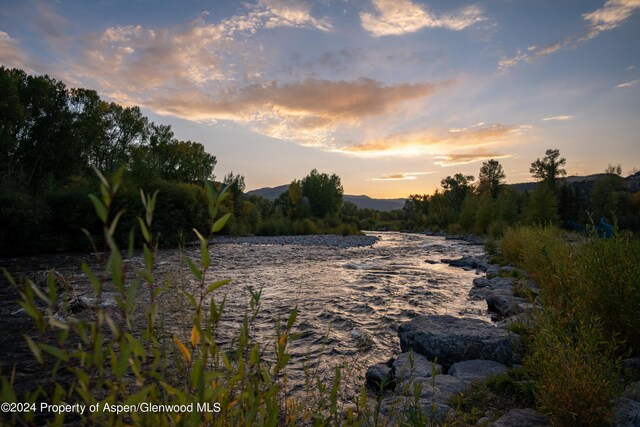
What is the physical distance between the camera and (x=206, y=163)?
53344mm

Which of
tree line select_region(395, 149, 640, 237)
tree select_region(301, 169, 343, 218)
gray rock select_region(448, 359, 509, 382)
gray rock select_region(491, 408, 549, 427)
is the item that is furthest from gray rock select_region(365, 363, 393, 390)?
tree select_region(301, 169, 343, 218)

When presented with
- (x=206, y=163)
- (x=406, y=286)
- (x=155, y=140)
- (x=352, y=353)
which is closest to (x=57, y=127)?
(x=155, y=140)

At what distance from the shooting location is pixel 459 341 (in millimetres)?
5371

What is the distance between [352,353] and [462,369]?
1759 mm

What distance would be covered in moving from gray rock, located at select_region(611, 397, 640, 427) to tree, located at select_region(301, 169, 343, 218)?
2395 inches

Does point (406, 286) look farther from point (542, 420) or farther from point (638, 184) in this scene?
point (638, 184)

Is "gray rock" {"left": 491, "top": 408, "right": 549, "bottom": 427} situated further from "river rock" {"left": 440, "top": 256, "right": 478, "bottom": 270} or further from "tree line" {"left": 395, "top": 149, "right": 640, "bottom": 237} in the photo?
"tree line" {"left": 395, "top": 149, "right": 640, "bottom": 237}

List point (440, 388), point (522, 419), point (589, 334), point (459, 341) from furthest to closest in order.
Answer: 1. point (459, 341)
2. point (440, 388)
3. point (522, 419)
4. point (589, 334)

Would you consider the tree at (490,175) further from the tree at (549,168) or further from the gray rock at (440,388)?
the gray rock at (440,388)

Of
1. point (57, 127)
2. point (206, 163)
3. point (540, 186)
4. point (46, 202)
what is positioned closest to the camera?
point (46, 202)

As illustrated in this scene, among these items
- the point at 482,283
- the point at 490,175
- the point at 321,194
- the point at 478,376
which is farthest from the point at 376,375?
the point at 490,175

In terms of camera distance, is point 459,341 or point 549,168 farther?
point 549,168

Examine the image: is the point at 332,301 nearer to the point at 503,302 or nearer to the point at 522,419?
the point at 503,302

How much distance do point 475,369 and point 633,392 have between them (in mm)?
1812
